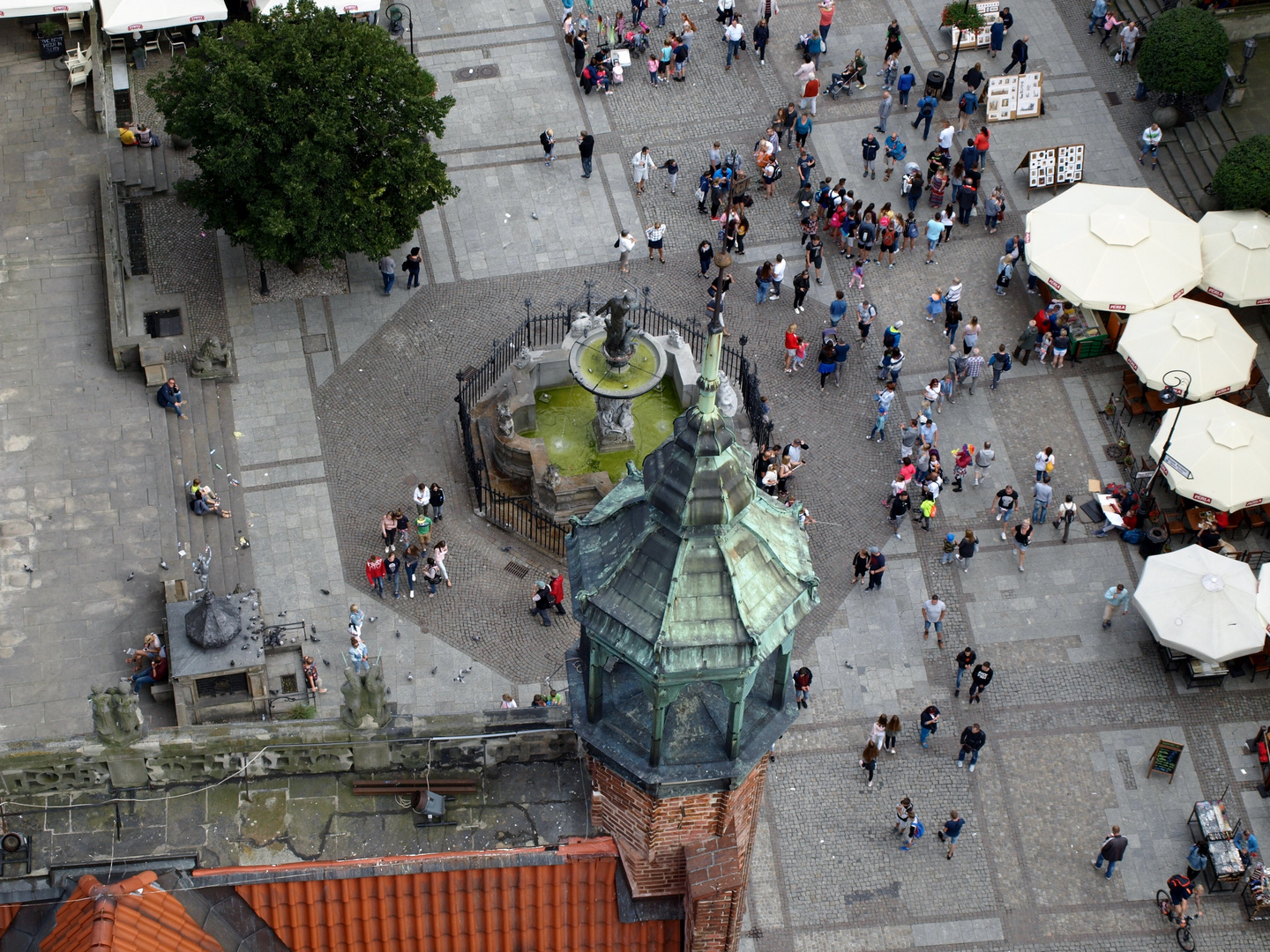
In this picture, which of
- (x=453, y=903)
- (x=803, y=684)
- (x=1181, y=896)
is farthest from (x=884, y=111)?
(x=453, y=903)

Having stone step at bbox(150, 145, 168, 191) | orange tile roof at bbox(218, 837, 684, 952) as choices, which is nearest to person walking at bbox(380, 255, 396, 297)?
stone step at bbox(150, 145, 168, 191)

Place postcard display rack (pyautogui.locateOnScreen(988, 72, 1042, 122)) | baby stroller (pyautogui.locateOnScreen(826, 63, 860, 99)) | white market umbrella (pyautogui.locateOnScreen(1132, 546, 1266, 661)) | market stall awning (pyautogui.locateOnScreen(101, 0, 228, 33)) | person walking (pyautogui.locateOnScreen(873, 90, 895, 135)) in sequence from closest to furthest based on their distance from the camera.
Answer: white market umbrella (pyautogui.locateOnScreen(1132, 546, 1266, 661)) < market stall awning (pyautogui.locateOnScreen(101, 0, 228, 33)) < person walking (pyautogui.locateOnScreen(873, 90, 895, 135)) < postcard display rack (pyautogui.locateOnScreen(988, 72, 1042, 122)) < baby stroller (pyautogui.locateOnScreen(826, 63, 860, 99))

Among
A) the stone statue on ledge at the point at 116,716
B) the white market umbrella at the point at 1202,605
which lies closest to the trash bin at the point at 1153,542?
the white market umbrella at the point at 1202,605

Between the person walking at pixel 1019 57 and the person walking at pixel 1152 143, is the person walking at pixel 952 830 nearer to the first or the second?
the person walking at pixel 1152 143

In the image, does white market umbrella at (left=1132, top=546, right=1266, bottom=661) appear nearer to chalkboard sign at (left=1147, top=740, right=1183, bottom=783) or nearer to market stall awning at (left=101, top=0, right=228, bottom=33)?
chalkboard sign at (left=1147, top=740, right=1183, bottom=783)

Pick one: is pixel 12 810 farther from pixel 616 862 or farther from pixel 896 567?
Answer: pixel 896 567

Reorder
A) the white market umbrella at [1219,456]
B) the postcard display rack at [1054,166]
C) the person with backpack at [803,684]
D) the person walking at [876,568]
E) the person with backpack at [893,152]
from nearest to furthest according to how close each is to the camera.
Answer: the person with backpack at [803,684] → the person walking at [876,568] → the white market umbrella at [1219,456] → the postcard display rack at [1054,166] → the person with backpack at [893,152]
